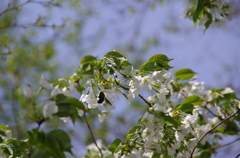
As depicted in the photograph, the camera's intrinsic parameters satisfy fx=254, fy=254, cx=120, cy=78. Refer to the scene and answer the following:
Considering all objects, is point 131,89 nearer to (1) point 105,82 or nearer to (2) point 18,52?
(1) point 105,82

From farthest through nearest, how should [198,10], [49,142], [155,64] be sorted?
1. [198,10]
2. [155,64]
3. [49,142]

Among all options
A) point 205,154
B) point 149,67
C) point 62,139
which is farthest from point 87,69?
point 205,154

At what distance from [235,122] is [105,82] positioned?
1001mm

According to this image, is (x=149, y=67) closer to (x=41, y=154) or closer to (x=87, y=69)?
(x=87, y=69)

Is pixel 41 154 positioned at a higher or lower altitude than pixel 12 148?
lower

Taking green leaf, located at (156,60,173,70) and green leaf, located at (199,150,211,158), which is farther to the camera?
green leaf, located at (199,150,211,158)

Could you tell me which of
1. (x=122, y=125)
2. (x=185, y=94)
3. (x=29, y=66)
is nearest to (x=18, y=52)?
(x=29, y=66)

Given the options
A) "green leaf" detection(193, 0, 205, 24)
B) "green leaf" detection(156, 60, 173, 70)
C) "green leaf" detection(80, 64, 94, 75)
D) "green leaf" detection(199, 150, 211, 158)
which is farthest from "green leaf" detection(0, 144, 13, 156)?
"green leaf" detection(193, 0, 205, 24)

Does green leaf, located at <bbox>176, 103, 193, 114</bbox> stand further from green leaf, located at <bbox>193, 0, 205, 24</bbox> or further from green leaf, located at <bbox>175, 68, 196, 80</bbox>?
green leaf, located at <bbox>193, 0, 205, 24</bbox>

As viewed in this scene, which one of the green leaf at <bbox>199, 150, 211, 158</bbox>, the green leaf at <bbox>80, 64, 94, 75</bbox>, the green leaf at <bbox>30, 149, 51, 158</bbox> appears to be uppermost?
the green leaf at <bbox>80, 64, 94, 75</bbox>

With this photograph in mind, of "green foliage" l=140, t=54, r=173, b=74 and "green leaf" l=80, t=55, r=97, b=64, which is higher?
"green leaf" l=80, t=55, r=97, b=64

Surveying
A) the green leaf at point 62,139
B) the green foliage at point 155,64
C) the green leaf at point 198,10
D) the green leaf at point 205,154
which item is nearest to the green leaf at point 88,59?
the green foliage at point 155,64

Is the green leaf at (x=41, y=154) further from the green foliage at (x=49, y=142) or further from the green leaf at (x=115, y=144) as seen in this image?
the green leaf at (x=115, y=144)

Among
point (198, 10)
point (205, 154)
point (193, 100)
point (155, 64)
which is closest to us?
point (155, 64)
